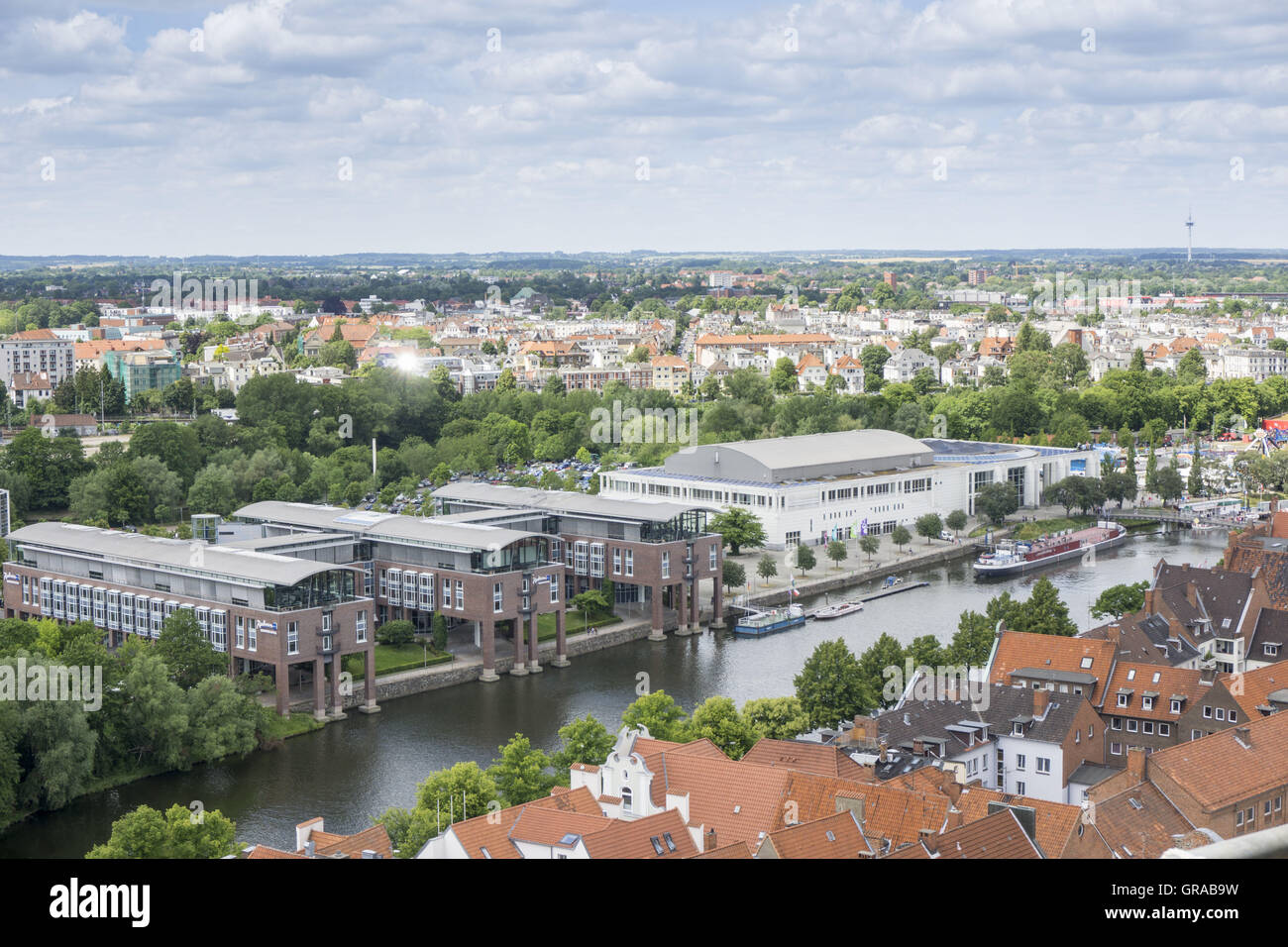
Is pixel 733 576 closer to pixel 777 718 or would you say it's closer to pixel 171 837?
pixel 777 718

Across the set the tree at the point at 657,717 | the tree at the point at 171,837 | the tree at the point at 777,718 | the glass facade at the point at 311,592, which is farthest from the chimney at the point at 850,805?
the glass facade at the point at 311,592

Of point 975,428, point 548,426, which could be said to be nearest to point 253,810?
point 548,426

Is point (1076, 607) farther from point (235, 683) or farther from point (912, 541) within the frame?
point (235, 683)

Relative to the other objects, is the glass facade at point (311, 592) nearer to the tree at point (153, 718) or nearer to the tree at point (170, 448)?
the tree at point (153, 718)

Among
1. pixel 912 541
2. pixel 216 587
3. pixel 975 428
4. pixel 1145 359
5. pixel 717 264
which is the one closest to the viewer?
pixel 216 587

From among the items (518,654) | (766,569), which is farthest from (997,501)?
(518,654)

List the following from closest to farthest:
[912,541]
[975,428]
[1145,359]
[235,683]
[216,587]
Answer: [235,683]
[216,587]
[912,541]
[975,428]
[1145,359]

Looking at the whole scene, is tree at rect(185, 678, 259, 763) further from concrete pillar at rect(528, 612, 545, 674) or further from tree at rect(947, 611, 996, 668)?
tree at rect(947, 611, 996, 668)
